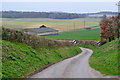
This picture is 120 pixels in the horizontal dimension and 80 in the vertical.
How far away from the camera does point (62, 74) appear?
771 inches

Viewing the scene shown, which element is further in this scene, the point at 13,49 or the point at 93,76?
the point at 13,49

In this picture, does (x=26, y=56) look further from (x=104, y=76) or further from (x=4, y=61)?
(x=104, y=76)

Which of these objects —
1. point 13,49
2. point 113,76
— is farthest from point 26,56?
point 113,76

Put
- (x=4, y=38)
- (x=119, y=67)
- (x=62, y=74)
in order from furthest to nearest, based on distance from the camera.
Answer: (x=4, y=38) → (x=119, y=67) → (x=62, y=74)

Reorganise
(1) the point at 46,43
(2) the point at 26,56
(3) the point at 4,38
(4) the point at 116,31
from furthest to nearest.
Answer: (4) the point at 116,31 < (1) the point at 46,43 < (3) the point at 4,38 < (2) the point at 26,56

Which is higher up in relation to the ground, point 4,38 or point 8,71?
point 4,38

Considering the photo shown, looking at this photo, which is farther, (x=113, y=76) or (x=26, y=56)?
(x=26, y=56)

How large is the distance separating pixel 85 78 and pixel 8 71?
644 cm

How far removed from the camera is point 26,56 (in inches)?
966

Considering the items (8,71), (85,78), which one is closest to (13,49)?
(8,71)

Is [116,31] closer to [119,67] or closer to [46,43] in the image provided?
[46,43]

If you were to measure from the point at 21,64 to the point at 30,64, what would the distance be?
140cm

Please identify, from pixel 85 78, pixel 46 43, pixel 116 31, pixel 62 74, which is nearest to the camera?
pixel 85 78

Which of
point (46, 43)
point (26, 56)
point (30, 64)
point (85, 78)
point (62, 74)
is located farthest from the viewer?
point (46, 43)
